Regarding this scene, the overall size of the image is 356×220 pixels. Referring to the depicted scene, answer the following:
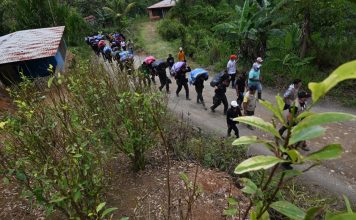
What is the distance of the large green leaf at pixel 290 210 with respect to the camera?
1065 mm

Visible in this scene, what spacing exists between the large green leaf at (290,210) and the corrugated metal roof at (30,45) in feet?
38.9

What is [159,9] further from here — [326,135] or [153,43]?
[326,135]

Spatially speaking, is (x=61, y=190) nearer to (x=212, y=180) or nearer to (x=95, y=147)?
(x=95, y=147)

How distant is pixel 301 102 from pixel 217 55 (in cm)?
863

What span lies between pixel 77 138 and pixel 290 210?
274 cm

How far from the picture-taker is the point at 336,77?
69cm

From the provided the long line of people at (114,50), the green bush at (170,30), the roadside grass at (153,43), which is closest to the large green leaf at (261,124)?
the long line of people at (114,50)

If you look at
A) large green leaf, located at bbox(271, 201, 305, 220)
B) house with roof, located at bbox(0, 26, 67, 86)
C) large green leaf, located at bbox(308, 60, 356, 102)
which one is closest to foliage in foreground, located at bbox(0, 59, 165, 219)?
large green leaf, located at bbox(271, 201, 305, 220)

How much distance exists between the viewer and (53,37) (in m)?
14.3

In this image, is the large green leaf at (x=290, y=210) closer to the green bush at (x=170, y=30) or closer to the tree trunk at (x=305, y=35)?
the tree trunk at (x=305, y=35)

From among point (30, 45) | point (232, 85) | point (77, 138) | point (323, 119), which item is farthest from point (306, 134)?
point (30, 45)

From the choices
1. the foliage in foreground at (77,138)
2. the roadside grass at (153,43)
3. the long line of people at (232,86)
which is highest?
the foliage in foreground at (77,138)

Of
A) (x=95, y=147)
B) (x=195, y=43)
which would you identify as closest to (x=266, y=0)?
(x=195, y=43)

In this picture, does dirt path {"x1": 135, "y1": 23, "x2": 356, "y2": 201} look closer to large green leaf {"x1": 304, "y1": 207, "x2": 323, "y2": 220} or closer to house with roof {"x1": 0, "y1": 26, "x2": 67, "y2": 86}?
house with roof {"x1": 0, "y1": 26, "x2": 67, "y2": 86}
